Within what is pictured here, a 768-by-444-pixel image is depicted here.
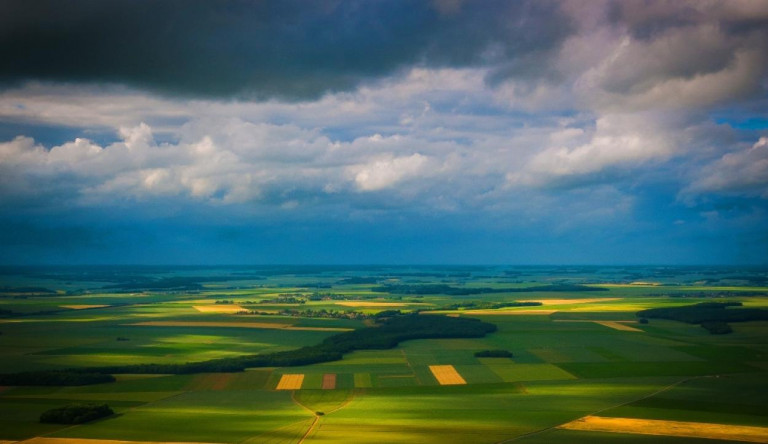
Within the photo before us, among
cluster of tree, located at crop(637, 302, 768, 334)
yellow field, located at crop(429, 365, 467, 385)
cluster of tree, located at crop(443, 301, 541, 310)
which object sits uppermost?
cluster of tree, located at crop(637, 302, 768, 334)

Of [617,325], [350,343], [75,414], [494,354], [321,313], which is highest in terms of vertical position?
[617,325]

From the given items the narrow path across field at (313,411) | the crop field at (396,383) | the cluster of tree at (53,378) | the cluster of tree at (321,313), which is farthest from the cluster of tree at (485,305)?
the cluster of tree at (53,378)

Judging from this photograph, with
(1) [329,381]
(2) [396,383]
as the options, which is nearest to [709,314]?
(2) [396,383]

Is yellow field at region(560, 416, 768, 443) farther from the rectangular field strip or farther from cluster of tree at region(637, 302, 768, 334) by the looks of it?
cluster of tree at region(637, 302, 768, 334)

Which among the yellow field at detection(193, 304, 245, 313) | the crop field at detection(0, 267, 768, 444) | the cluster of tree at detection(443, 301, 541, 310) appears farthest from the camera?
the cluster of tree at detection(443, 301, 541, 310)

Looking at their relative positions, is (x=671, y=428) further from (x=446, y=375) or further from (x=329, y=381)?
(x=329, y=381)

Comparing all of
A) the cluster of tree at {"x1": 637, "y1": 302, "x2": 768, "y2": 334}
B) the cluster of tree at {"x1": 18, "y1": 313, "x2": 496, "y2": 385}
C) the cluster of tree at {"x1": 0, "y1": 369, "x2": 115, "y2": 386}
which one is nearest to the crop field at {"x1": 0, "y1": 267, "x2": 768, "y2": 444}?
the cluster of tree at {"x1": 0, "y1": 369, "x2": 115, "y2": 386}
